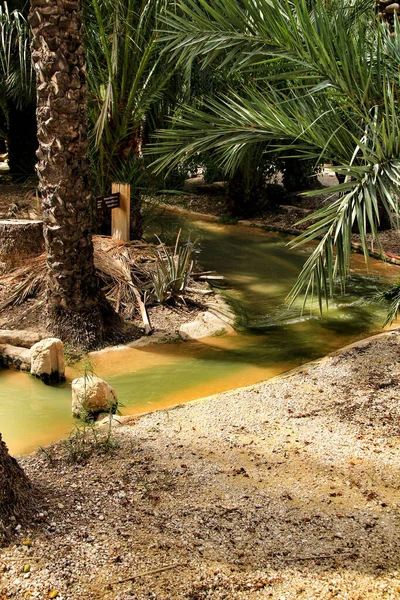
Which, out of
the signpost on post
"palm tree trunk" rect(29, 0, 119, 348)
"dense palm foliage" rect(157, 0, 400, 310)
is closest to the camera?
"dense palm foliage" rect(157, 0, 400, 310)

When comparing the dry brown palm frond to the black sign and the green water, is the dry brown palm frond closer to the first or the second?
the black sign

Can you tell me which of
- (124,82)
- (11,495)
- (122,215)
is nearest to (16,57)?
(124,82)

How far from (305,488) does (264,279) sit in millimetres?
5572

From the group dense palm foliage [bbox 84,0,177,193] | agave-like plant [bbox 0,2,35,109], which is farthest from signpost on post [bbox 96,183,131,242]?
agave-like plant [bbox 0,2,35,109]

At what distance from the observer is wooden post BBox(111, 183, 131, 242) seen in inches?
329

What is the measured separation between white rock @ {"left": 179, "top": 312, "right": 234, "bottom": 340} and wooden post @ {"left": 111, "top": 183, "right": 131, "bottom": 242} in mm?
1696

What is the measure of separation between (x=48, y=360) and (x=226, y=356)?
1624 millimetres

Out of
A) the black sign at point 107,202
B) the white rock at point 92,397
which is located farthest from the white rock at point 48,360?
the black sign at point 107,202

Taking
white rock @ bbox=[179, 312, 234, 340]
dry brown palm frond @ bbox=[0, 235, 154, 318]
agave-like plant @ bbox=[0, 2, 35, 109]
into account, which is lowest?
white rock @ bbox=[179, 312, 234, 340]

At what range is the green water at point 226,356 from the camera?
18.2 feet

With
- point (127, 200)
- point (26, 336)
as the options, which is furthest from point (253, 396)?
point (127, 200)

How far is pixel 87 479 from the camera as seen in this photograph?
3.90m

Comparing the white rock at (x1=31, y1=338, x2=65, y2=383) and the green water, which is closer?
the green water

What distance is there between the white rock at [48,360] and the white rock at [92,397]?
0.76 m
